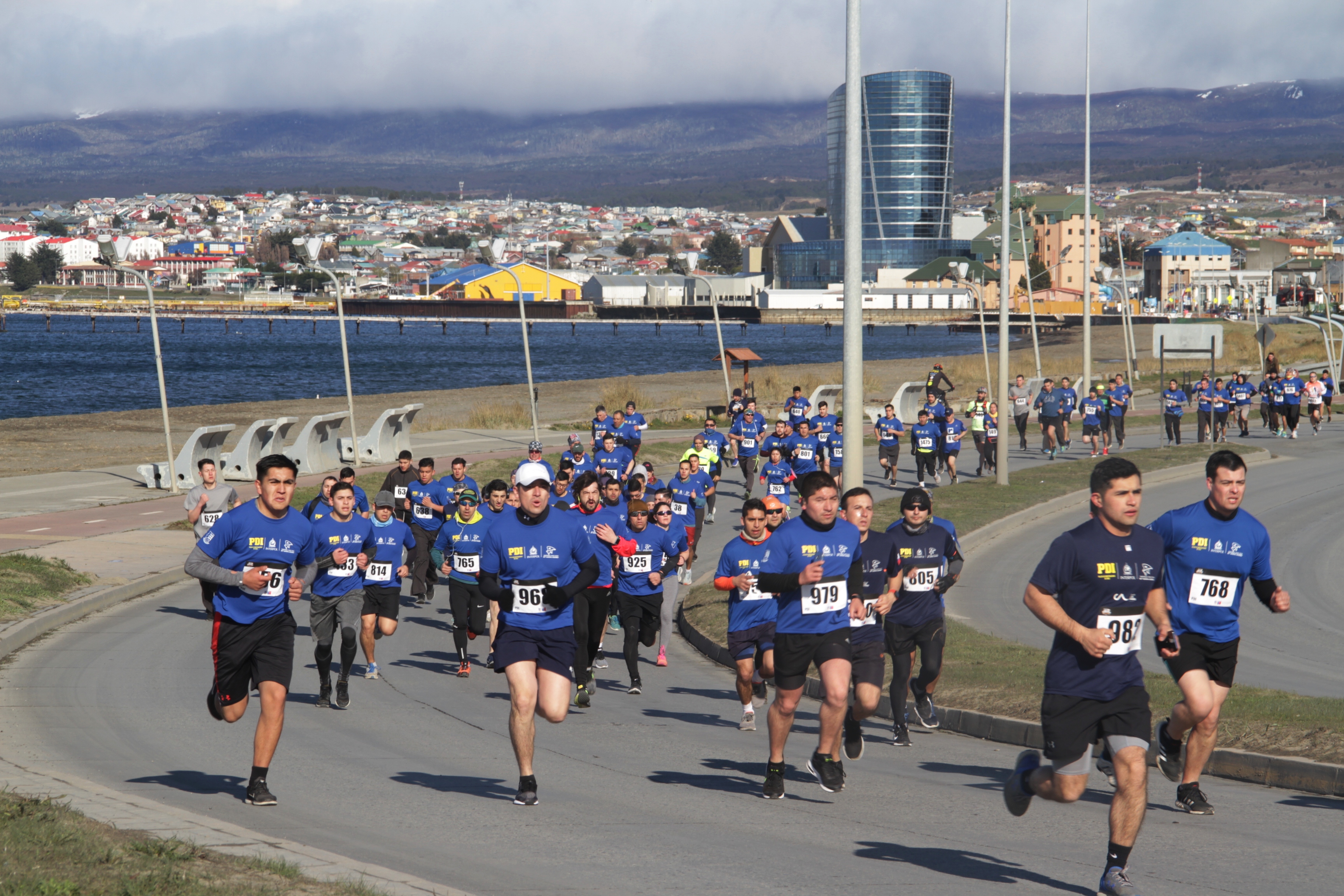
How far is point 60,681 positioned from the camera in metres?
11.8

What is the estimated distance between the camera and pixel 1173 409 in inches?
1319

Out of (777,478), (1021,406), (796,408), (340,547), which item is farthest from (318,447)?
(340,547)

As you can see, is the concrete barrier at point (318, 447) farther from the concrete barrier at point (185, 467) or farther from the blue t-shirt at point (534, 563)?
the blue t-shirt at point (534, 563)

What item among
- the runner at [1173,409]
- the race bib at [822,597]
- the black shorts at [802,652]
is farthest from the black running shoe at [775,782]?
the runner at [1173,409]

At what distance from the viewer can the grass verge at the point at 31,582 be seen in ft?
48.5

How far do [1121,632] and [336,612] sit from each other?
23.6 ft

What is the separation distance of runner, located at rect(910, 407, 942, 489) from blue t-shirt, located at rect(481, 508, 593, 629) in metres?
19.5

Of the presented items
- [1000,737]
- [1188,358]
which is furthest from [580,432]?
[1188,358]

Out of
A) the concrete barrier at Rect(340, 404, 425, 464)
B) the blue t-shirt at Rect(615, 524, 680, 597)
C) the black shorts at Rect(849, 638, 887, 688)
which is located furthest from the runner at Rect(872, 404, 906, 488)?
the black shorts at Rect(849, 638, 887, 688)

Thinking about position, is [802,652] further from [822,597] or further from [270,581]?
[270,581]

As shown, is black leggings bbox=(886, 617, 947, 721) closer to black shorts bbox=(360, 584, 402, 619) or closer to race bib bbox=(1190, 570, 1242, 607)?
race bib bbox=(1190, 570, 1242, 607)

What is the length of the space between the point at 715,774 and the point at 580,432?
32215 mm

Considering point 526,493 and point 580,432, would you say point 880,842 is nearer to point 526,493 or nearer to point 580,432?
point 526,493

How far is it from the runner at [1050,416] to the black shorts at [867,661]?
996 inches
